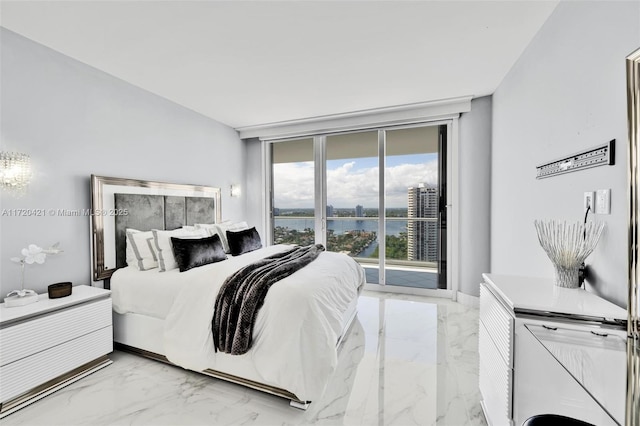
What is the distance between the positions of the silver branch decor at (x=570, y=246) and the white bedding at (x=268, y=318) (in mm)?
1428

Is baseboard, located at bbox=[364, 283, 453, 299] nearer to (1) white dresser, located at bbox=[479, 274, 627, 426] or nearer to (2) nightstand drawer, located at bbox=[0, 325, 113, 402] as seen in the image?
(1) white dresser, located at bbox=[479, 274, 627, 426]

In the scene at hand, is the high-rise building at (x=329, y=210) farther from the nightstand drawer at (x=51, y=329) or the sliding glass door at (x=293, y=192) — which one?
the nightstand drawer at (x=51, y=329)

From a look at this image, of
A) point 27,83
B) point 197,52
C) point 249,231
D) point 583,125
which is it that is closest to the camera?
point 583,125

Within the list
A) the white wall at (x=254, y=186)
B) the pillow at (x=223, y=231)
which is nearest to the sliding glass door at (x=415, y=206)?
the white wall at (x=254, y=186)

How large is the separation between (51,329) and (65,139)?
1.63 metres

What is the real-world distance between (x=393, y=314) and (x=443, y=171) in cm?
215

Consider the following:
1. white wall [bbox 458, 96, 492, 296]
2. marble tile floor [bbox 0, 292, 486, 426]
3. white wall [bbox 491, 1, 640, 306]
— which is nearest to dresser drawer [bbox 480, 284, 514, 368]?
white wall [bbox 491, 1, 640, 306]

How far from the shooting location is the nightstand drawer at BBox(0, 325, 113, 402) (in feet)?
5.76

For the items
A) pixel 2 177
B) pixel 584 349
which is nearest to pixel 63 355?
pixel 2 177

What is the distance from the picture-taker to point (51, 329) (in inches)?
76.7

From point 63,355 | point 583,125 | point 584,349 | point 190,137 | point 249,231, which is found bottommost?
point 63,355

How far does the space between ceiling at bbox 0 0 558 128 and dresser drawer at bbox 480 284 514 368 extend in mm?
1982

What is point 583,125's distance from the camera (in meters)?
1.57

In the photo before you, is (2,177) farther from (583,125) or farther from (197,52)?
(583,125)
